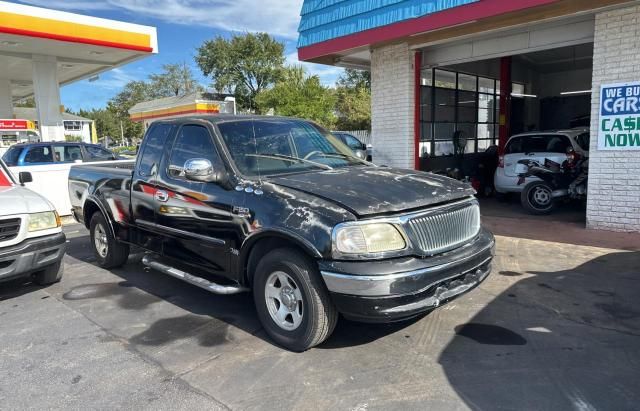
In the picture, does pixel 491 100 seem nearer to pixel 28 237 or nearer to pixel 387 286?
pixel 387 286

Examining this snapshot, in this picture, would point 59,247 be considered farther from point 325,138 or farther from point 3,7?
point 3,7

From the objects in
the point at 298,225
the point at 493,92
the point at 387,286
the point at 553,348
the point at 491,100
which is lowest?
the point at 553,348

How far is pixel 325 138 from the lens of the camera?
5.33 metres

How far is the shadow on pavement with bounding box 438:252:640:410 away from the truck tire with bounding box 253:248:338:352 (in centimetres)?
101

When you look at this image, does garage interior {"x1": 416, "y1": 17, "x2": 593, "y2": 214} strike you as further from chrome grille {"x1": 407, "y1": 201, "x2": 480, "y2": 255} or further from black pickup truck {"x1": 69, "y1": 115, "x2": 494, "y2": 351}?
chrome grille {"x1": 407, "y1": 201, "x2": 480, "y2": 255}

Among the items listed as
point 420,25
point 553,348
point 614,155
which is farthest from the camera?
point 420,25

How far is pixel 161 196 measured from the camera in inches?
200

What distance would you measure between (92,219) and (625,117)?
8122mm

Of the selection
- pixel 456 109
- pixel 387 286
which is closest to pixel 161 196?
pixel 387 286

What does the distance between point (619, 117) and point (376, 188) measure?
18.4 feet

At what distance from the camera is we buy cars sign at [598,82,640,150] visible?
7.25 m

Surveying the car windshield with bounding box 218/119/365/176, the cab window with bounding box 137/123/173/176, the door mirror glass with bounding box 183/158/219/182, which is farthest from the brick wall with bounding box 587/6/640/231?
the cab window with bounding box 137/123/173/176

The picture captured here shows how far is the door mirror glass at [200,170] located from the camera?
4.22 meters

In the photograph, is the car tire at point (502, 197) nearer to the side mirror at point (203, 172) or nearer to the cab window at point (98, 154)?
the side mirror at point (203, 172)
